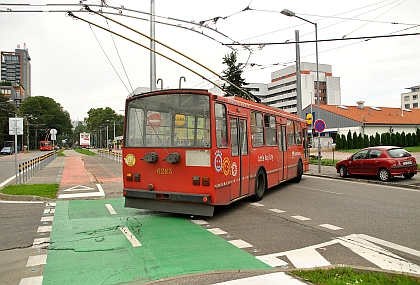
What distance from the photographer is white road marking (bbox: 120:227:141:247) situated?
6.56 m

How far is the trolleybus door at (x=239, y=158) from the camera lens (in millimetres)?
9156

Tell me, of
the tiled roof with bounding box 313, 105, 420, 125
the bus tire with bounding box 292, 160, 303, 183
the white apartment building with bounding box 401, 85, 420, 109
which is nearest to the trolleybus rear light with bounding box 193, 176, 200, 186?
the bus tire with bounding box 292, 160, 303, 183

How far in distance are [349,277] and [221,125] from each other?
4774 millimetres

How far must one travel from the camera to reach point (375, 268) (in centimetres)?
503

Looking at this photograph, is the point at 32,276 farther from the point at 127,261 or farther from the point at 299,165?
the point at 299,165

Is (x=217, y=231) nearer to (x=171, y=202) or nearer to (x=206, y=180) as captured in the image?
(x=206, y=180)

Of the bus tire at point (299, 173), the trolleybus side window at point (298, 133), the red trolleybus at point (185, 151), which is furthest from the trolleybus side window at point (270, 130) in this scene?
the bus tire at point (299, 173)

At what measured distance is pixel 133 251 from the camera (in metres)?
6.11

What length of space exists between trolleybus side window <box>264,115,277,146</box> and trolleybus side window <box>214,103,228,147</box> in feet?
10.7

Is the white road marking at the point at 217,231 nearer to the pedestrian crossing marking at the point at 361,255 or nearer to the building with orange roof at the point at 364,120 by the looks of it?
the pedestrian crossing marking at the point at 361,255

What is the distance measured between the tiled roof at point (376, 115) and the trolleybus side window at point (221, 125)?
50.7m

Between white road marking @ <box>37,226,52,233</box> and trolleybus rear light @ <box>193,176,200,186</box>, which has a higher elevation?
trolleybus rear light @ <box>193,176,200,186</box>

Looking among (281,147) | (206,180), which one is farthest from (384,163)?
(206,180)

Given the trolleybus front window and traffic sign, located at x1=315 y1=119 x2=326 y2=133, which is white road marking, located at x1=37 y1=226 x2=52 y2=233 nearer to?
the trolleybus front window
